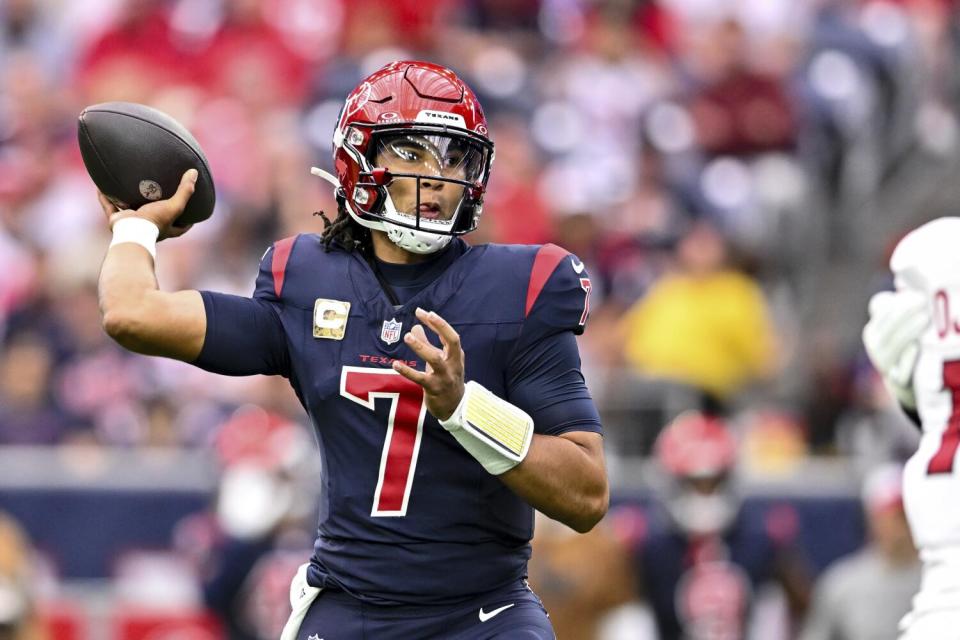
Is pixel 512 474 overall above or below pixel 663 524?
below

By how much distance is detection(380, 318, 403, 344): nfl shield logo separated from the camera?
387cm

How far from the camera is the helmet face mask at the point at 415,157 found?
13.0 feet

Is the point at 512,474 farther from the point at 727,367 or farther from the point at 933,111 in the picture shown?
the point at 933,111

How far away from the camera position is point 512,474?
371 cm

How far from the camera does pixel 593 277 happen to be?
→ 31.4ft

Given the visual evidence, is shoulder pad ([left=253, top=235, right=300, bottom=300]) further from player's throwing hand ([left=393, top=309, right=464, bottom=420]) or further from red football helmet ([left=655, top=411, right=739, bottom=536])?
red football helmet ([left=655, top=411, right=739, bottom=536])

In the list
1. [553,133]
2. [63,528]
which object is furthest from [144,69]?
[63,528]

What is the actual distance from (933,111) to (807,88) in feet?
2.70

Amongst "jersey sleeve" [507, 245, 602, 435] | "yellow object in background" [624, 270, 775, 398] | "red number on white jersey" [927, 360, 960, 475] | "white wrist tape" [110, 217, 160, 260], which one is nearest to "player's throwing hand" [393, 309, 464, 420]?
"jersey sleeve" [507, 245, 602, 435]

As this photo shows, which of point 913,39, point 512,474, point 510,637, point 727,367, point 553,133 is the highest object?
point 913,39

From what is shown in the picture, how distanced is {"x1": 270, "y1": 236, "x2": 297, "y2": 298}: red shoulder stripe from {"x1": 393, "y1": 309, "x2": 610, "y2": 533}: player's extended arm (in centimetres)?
49

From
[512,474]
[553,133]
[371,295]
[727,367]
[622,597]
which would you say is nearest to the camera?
[512,474]

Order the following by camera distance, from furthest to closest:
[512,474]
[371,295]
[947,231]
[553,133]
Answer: [553,133] → [947,231] → [371,295] → [512,474]

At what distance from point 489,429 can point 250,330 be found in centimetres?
62
